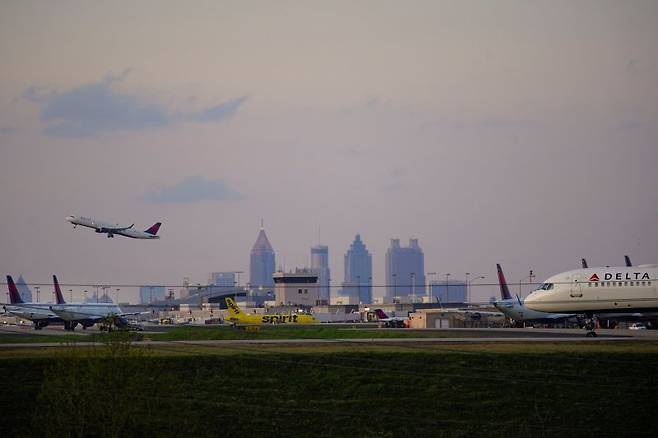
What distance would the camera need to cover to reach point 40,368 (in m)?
60.2

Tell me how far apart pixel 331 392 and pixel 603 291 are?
32.6 metres

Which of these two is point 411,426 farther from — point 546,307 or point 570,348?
point 546,307

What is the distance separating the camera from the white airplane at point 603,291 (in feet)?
265

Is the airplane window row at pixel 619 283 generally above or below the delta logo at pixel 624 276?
below

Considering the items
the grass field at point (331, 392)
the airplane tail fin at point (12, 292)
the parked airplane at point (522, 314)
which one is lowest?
the grass field at point (331, 392)

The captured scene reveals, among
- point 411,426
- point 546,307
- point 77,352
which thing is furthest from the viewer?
point 546,307

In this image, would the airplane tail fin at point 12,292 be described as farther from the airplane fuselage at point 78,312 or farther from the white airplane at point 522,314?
the white airplane at point 522,314

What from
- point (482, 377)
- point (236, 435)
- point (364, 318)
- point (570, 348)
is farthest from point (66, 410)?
point (364, 318)

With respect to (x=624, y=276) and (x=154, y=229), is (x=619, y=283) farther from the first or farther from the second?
(x=154, y=229)

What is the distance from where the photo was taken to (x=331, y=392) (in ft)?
191

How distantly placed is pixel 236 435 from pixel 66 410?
10088 millimetres

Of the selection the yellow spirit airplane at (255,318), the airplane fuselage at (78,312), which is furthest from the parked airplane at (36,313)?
the yellow spirit airplane at (255,318)

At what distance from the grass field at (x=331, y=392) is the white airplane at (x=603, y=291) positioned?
15.7 meters

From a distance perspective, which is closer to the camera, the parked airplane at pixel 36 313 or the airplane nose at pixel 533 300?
the airplane nose at pixel 533 300
